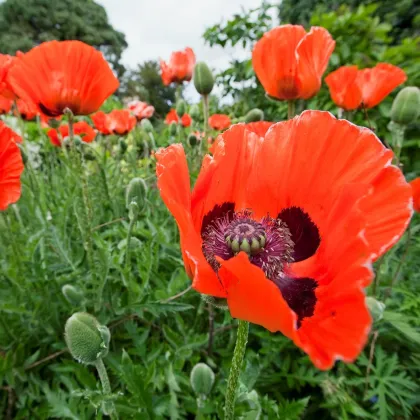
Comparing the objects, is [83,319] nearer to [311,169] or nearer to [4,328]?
[311,169]

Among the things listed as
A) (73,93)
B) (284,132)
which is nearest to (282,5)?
(73,93)

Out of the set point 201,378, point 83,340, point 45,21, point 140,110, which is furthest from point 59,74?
point 45,21

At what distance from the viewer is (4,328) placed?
4.05ft

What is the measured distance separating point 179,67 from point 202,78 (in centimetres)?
85

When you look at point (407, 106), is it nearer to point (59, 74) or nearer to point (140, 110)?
point (59, 74)

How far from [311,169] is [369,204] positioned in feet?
0.36

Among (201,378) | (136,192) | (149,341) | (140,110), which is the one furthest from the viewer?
(140,110)

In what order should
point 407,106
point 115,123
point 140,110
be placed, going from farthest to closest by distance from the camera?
point 140,110 → point 115,123 → point 407,106

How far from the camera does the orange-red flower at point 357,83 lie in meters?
1.45

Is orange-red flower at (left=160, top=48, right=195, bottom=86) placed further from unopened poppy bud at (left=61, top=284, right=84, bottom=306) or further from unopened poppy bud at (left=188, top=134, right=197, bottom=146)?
unopened poppy bud at (left=61, top=284, right=84, bottom=306)

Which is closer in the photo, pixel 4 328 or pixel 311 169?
pixel 311 169

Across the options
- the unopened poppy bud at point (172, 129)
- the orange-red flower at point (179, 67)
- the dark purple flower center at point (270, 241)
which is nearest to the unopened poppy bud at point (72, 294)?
the dark purple flower center at point (270, 241)

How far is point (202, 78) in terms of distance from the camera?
1.56m

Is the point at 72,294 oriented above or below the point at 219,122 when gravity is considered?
above
